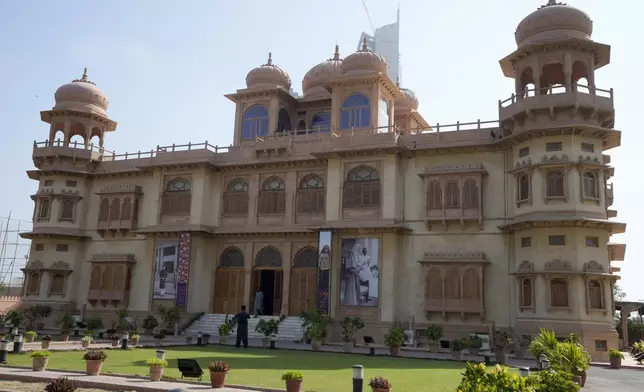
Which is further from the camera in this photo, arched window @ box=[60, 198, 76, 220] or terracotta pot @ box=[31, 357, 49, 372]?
arched window @ box=[60, 198, 76, 220]

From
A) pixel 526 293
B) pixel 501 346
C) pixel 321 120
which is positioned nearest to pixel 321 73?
pixel 321 120

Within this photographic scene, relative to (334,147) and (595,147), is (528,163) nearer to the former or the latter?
(595,147)

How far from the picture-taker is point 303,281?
1171 inches

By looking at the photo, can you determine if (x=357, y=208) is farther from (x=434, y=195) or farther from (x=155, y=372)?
(x=155, y=372)

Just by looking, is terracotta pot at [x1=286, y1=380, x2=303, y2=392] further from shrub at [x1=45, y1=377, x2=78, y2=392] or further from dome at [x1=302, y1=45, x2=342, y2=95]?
dome at [x1=302, y1=45, x2=342, y2=95]

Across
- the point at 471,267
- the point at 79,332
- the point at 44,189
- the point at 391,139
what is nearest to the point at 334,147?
the point at 391,139

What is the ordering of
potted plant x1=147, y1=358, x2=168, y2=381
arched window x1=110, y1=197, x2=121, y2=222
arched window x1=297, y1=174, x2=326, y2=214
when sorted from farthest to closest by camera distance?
arched window x1=110, y1=197, x2=121, y2=222 → arched window x1=297, y1=174, x2=326, y2=214 → potted plant x1=147, y1=358, x2=168, y2=381

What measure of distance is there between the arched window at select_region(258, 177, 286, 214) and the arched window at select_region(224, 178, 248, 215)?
3.25 ft

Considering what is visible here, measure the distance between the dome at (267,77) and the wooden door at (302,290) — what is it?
1205 cm

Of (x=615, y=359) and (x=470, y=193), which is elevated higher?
(x=470, y=193)

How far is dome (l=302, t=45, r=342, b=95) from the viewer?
36.6 meters

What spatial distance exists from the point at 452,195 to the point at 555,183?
450 cm

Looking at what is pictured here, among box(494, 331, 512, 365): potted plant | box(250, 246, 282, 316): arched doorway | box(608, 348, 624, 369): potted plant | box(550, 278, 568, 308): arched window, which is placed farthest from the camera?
box(250, 246, 282, 316): arched doorway

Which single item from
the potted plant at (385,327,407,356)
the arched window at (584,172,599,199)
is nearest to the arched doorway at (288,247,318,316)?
the potted plant at (385,327,407,356)
